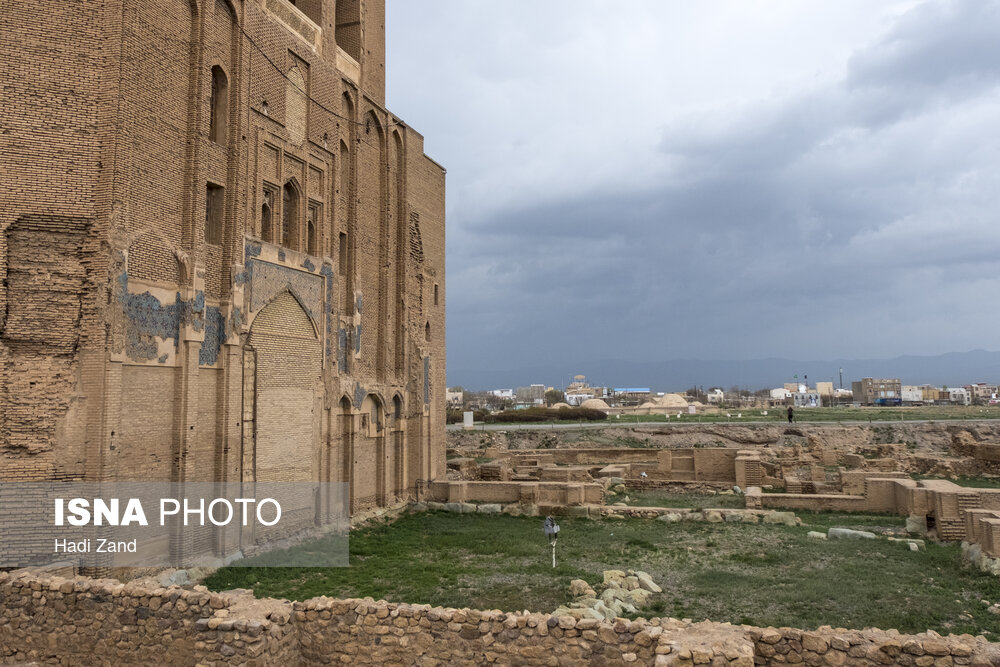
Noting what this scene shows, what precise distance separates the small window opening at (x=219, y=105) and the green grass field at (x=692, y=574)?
31.1 ft

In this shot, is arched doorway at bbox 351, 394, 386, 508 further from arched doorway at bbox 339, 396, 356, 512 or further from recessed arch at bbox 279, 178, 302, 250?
recessed arch at bbox 279, 178, 302, 250

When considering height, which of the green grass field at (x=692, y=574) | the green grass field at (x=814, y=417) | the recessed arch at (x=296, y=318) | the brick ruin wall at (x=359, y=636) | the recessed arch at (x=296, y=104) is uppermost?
the recessed arch at (x=296, y=104)

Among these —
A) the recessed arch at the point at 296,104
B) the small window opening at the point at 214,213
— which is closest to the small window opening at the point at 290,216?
the recessed arch at the point at 296,104

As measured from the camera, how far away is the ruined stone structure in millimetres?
11109

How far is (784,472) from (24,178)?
25.6 meters

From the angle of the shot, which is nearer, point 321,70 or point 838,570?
point 838,570

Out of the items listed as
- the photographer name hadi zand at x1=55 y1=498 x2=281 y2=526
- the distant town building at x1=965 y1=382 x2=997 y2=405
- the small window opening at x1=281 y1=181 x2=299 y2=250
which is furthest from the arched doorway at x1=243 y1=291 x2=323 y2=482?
the distant town building at x1=965 y1=382 x2=997 y2=405

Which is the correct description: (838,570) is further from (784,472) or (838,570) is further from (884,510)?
(784,472)

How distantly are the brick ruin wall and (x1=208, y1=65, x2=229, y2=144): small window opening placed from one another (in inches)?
377

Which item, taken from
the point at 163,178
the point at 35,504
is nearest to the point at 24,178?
the point at 163,178

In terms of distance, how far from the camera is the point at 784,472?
25.6m

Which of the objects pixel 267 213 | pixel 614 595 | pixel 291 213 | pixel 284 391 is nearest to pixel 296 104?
pixel 291 213

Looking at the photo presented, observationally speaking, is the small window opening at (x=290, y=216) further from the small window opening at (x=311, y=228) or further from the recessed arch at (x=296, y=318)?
the recessed arch at (x=296, y=318)

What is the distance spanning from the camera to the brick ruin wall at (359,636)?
6.78 meters
